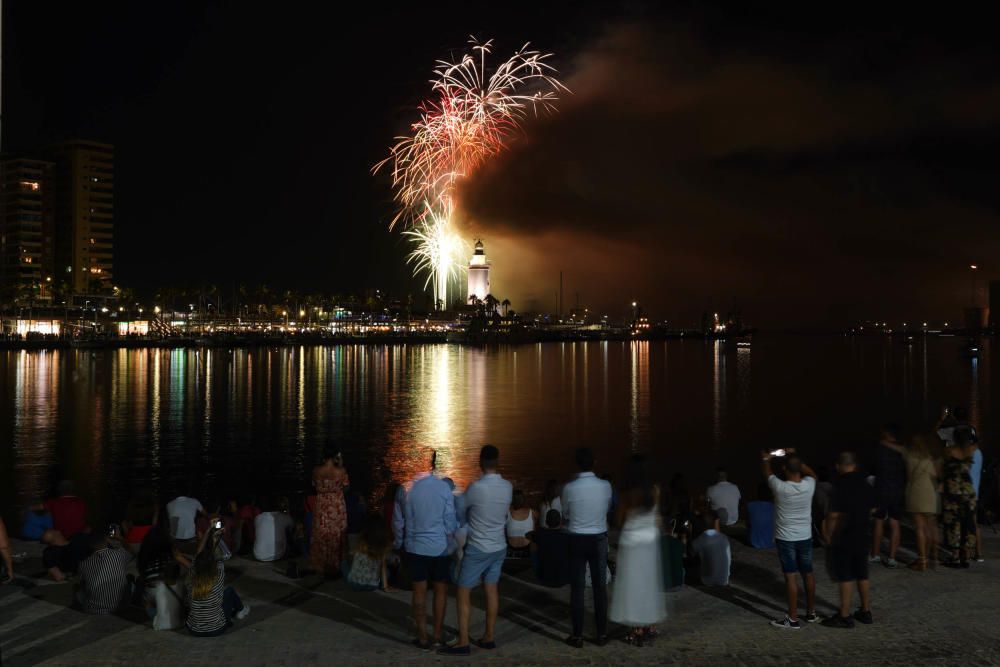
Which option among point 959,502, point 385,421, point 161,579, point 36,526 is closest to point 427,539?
point 161,579

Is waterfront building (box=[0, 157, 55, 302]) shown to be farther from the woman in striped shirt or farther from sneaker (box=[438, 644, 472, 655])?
sneaker (box=[438, 644, 472, 655])

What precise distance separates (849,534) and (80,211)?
215 m

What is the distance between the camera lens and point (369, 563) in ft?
32.2

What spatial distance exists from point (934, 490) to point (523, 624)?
5.58 m

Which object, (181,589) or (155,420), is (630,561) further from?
(155,420)

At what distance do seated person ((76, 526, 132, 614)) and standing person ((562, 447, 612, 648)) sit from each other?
4847 mm

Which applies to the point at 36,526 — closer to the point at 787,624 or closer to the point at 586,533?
the point at 586,533

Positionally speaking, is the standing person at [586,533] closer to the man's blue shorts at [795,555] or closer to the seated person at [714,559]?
the man's blue shorts at [795,555]

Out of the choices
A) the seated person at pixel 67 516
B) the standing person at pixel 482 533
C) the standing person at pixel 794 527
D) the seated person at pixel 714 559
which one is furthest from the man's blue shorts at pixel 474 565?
the seated person at pixel 67 516

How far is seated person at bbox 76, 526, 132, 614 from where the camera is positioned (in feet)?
29.3

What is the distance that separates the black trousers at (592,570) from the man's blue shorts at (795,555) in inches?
77.8

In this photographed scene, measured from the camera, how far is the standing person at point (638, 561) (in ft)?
25.5

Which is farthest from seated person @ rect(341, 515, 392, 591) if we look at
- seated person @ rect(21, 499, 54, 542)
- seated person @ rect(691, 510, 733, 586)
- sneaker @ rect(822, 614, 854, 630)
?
seated person @ rect(21, 499, 54, 542)

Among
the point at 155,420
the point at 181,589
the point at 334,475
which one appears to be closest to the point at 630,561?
the point at 334,475
